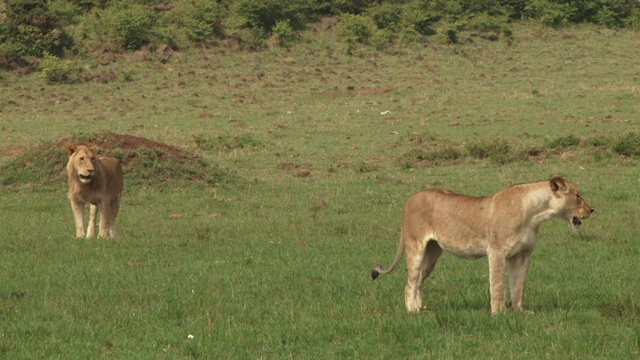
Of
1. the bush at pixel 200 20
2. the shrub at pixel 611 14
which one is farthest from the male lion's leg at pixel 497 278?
the shrub at pixel 611 14

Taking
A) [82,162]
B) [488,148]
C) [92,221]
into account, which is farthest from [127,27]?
[82,162]

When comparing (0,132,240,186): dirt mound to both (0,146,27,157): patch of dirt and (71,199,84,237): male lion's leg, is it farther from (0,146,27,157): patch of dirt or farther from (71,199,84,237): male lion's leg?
(71,199,84,237): male lion's leg

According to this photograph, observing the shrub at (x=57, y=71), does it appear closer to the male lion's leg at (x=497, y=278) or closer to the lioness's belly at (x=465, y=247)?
the lioness's belly at (x=465, y=247)

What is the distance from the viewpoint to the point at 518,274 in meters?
8.12

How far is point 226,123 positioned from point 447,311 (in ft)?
66.5

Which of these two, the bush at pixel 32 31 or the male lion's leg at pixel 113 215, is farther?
the bush at pixel 32 31

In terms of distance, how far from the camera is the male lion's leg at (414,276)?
328 inches

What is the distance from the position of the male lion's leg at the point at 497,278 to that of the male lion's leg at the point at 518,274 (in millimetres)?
201

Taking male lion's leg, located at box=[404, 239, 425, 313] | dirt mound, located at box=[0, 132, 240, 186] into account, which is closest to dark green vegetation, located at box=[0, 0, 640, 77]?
dirt mound, located at box=[0, 132, 240, 186]

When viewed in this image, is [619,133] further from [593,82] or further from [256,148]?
A: [593,82]

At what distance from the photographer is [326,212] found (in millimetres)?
15805

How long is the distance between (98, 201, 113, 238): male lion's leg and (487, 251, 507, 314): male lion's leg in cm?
653

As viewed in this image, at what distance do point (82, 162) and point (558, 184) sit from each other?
7.08 meters

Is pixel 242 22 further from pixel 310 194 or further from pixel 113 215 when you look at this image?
pixel 113 215
